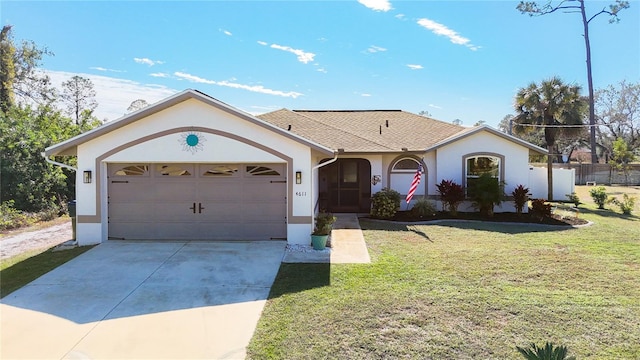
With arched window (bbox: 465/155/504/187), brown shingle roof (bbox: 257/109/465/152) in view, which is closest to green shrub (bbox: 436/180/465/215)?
arched window (bbox: 465/155/504/187)

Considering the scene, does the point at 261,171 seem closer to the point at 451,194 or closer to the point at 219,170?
the point at 219,170

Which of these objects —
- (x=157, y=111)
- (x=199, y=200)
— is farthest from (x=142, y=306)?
(x=157, y=111)

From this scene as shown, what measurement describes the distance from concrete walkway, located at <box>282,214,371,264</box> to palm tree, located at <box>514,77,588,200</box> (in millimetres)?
14077

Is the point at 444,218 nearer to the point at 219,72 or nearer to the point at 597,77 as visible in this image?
the point at 219,72

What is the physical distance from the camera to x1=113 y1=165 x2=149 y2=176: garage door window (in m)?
10.6

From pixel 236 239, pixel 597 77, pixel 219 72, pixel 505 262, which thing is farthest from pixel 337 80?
pixel 597 77

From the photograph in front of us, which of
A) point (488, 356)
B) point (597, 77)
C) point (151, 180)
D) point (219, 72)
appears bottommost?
point (488, 356)

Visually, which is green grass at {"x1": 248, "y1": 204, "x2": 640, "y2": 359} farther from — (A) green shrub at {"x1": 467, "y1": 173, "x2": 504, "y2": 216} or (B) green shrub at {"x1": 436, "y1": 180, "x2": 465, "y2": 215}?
(B) green shrub at {"x1": 436, "y1": 180, "x2": 465, "y2": 215}

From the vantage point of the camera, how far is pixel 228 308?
6141 millimetres

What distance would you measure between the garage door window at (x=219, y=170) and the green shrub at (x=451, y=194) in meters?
9.04

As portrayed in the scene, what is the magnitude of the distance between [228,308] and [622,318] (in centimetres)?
617

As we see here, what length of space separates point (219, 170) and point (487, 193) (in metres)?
10.6

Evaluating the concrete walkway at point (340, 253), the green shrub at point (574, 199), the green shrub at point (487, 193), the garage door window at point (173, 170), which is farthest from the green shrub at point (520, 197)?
the garage door window at point (173, 170)

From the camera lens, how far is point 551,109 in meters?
20.3
